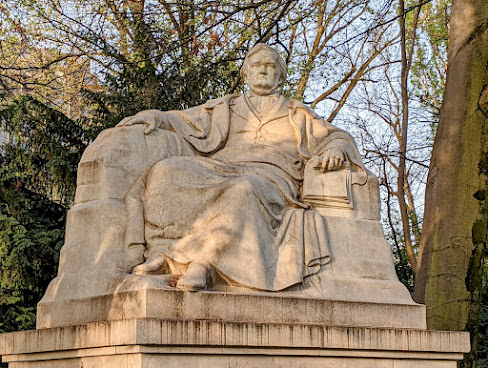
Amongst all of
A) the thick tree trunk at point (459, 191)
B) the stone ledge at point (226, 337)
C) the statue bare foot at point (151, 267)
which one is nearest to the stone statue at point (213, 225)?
the statue bare foot at point (151, 267)

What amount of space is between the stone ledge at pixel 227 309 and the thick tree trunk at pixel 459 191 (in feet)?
5.23

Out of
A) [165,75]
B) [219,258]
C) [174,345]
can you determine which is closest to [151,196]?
[219,258]

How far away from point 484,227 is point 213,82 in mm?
4634

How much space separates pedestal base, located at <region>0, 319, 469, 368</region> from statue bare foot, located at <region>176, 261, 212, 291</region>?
Result: 29 cm

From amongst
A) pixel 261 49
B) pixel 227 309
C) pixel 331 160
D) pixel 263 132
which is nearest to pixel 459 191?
pixel 331 160

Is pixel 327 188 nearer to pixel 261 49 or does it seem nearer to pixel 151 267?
pixel 261 49

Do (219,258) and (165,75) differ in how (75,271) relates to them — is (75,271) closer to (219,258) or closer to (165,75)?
(219,258)

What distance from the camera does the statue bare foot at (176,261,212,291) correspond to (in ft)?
19.4

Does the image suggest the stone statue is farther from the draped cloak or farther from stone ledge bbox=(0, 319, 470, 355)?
stone ledge bbox=(0, 319, 470, 355)

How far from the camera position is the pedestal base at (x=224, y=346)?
5590mm

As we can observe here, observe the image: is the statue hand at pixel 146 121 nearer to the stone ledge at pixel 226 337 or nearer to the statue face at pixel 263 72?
the statue face at pixel 263 72

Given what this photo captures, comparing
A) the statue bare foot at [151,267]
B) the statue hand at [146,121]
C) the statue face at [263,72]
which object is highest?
the statue face at [263,72]

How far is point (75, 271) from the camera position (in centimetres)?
648

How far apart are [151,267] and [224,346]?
2.63 ft
